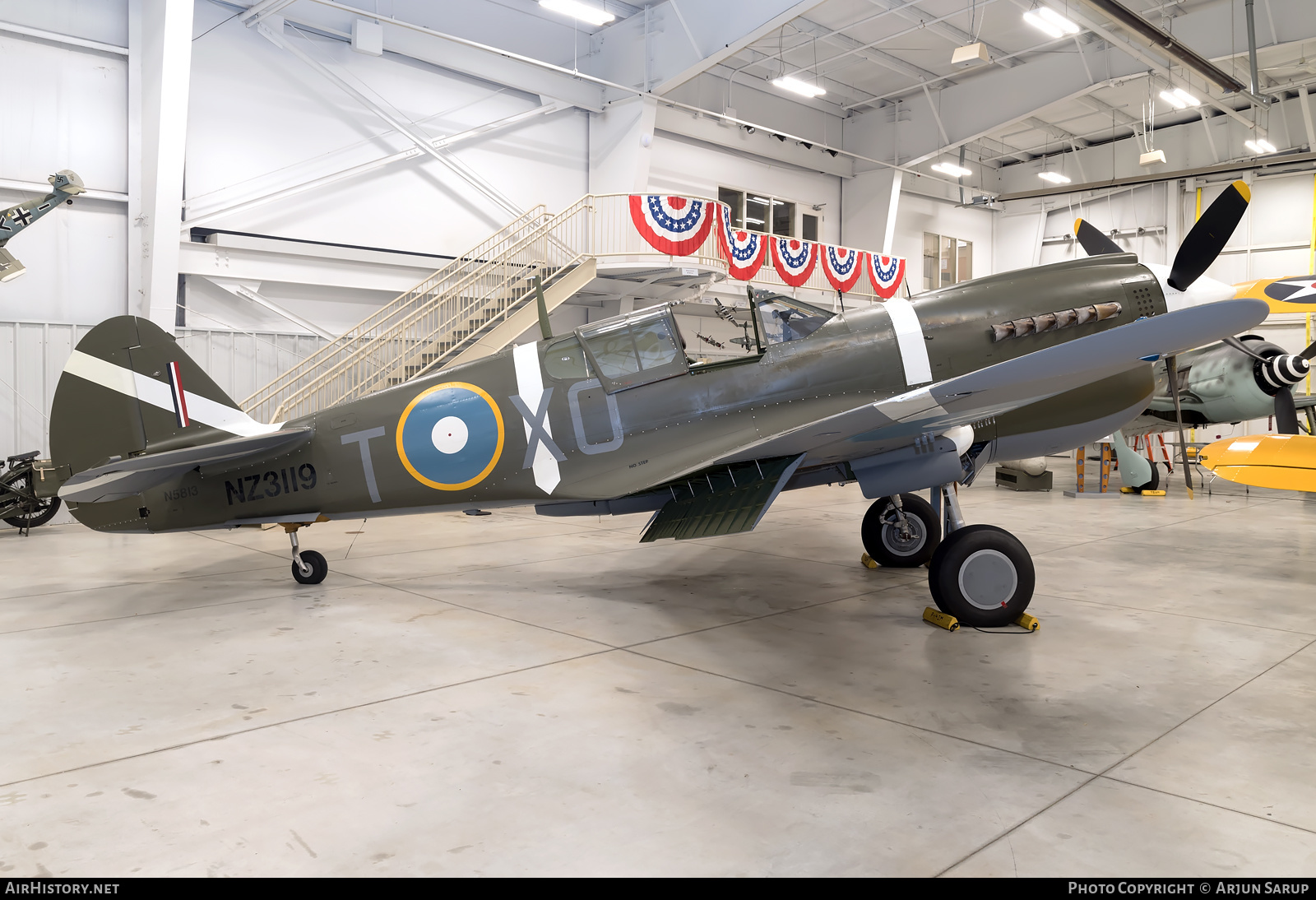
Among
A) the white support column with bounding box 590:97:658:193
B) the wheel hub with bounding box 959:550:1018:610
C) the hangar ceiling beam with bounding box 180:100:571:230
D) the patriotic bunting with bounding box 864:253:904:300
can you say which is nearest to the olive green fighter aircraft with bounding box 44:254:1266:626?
the wheel hub with bounding box 959:550:1018:610

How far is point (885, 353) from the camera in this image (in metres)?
5.46

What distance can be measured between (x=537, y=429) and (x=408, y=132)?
11.7 meters

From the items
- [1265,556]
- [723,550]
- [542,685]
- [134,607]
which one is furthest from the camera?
[723,550]

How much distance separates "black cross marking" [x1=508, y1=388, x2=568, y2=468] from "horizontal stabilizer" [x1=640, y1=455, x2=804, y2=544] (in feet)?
3.32

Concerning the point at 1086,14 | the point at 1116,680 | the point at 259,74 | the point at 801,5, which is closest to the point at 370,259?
the point at 259,74

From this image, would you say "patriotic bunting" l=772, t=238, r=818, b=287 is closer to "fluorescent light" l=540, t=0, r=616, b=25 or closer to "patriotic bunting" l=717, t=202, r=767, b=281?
"patriotic bunting" l=717, t=202, r=767, b=281

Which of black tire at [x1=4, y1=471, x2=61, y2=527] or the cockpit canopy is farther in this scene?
black tire at [x1=4, y1=471, x2=61, y2=527]

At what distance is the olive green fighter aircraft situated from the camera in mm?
5137

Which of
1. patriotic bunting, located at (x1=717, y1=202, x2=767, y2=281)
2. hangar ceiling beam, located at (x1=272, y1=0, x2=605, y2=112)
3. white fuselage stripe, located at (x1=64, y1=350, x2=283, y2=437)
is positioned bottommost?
white fuselage stripe, located at (x1=64, y1=350, x2=283, y2=437)

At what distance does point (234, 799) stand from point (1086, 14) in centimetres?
1934

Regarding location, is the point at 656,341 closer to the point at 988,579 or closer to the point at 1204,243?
the point at 988,579

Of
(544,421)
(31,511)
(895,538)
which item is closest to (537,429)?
(544,421)
